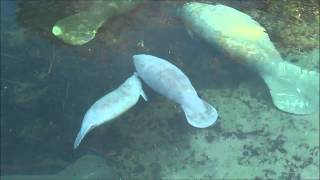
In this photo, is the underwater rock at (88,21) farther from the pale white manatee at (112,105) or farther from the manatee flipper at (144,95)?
the manatee flipper at (144,95)

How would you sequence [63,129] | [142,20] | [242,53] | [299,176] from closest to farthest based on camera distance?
[299,176] < [63,129] < [242,53] < [142,20]

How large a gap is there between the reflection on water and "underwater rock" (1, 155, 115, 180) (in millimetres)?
39

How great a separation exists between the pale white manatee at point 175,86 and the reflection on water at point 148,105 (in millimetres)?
102

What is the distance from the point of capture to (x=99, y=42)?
4.35 metres

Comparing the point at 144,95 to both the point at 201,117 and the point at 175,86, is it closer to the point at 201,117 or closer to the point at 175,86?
the point at 175,86

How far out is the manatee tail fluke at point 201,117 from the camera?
3.87 metres

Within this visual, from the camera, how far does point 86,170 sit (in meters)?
3.88

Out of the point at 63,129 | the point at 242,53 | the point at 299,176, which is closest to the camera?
the point at 299,176

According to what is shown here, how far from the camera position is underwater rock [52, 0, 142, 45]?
430 cm

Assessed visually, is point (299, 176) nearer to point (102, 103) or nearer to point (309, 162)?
point (309, 162)

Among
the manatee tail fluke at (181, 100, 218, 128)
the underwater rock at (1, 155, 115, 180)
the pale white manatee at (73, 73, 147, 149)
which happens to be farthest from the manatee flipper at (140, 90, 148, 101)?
the underwater rock at (1, 155, 115, 180)

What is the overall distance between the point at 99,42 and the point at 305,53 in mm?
1764

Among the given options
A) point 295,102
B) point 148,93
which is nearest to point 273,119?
→ point 295,102

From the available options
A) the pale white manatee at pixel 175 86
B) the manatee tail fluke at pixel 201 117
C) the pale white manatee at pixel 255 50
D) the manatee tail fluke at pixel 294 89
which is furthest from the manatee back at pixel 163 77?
the manatee tail fluke at pixel 294 89
